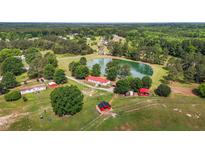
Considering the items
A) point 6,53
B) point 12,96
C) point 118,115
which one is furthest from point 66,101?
point 6,53

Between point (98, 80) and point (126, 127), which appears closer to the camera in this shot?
point (126, 127)

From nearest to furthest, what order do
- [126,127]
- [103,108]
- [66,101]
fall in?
[126,127]
[66,101]
[103,108]

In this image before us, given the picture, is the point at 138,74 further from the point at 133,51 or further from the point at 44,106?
the point at 44,106

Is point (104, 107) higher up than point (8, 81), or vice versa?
point (8, 81)

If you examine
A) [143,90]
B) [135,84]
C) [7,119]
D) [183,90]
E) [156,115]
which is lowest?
[7,119]

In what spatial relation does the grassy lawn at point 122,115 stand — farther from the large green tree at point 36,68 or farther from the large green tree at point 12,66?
the large green tree at point 12,66

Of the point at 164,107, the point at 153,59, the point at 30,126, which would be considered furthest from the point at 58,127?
the point at 153,59

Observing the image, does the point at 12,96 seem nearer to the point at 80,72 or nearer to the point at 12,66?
the point at 80,72

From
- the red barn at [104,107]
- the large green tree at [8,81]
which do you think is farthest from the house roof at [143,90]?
the large green tree at [8,81]
